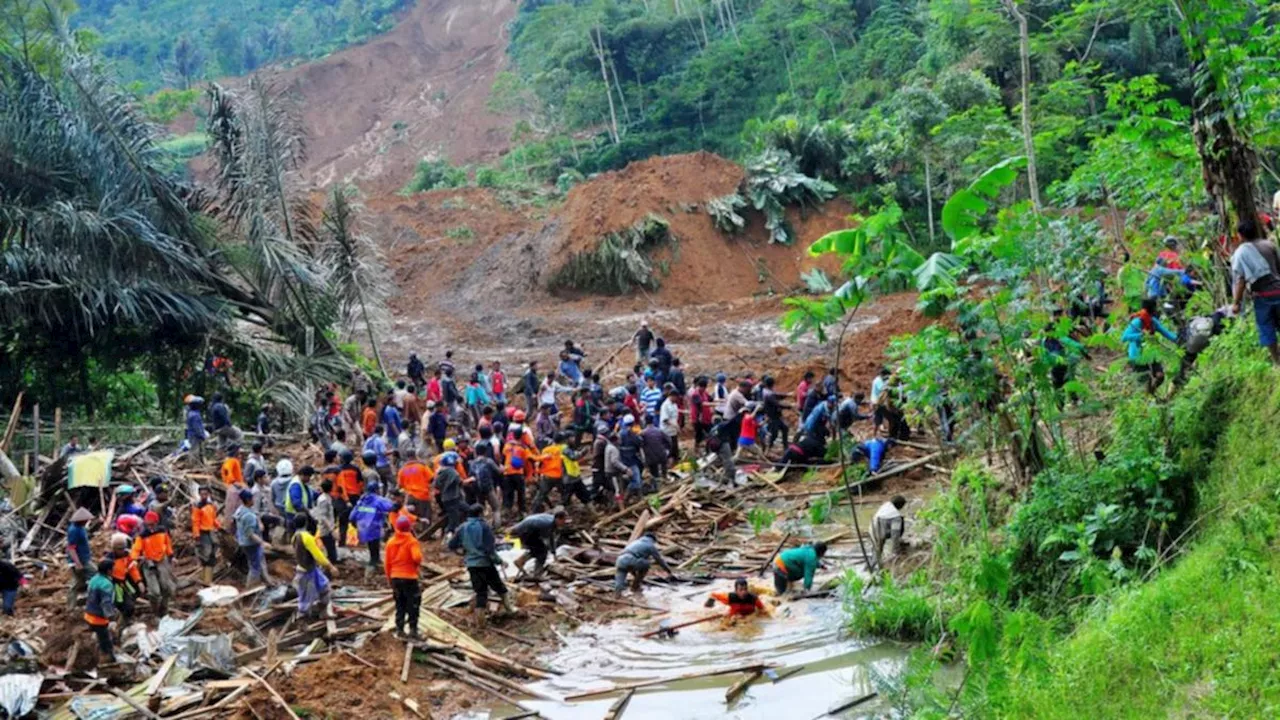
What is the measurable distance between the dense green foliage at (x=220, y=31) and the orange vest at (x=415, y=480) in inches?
2846

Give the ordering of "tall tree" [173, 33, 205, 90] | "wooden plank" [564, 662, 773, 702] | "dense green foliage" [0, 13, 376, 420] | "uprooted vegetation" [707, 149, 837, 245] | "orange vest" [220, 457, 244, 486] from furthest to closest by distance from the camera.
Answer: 1. "tall tree" [173, 33, 205, 90]
2. "uprooted vegetation" [707, 149, 837, 245]
3. "dense green foliage" [0, 13, 376, 420]
4. "orange vest" [220, 457, 244, 486]
5. "wooden plank" [564, 662, 773, 702]

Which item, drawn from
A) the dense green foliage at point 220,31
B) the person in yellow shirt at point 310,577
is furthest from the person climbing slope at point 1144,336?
the dense green foliage at point 220,31

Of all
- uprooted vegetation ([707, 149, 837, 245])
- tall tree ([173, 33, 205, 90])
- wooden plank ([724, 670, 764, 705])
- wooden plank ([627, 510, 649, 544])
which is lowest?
wooden plank ([724, 670, 764, 705])

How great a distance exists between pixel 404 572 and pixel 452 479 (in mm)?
3661

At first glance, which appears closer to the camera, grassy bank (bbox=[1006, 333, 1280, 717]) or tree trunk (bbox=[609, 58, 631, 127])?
grassy bank (bbox=[1006, 333, 1280, 717])

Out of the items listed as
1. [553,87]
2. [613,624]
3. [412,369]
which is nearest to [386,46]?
[553,87]

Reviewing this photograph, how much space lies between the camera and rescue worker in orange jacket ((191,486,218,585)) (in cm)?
1530

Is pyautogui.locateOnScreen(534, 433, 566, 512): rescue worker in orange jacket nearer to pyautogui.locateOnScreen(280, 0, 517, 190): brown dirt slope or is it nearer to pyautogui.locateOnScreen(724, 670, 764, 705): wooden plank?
pyautogui.locateOnScreen(724, 670, 764, 705): wooden plank

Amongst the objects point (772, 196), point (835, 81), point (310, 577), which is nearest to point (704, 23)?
point (835, 81)

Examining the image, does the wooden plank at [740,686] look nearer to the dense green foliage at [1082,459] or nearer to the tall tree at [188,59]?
the dense green foliage at [1082,459]

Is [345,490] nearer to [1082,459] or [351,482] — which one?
[351,482]

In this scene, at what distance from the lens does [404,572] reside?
41.3ft

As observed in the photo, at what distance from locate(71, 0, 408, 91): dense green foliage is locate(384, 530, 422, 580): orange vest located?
7612 centimetres

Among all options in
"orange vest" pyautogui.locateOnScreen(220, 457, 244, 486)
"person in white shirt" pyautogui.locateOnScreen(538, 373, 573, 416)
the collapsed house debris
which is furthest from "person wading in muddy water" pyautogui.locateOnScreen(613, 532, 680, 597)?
"person in white shirt" pyautogui.locateOnScreen(538, 373, 573, 416)
